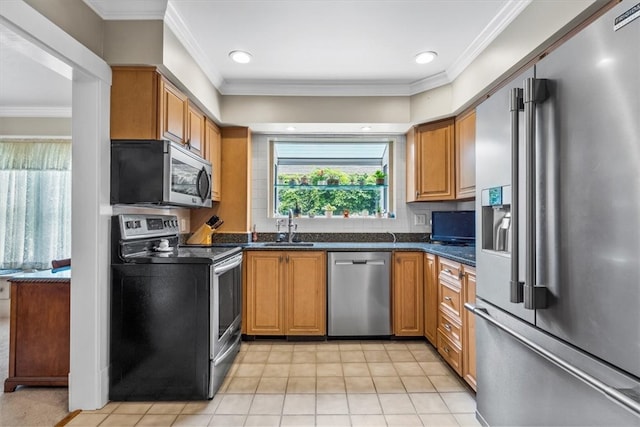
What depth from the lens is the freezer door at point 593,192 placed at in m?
0.80

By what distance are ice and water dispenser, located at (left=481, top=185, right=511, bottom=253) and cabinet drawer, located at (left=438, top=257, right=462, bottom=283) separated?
0.96 m

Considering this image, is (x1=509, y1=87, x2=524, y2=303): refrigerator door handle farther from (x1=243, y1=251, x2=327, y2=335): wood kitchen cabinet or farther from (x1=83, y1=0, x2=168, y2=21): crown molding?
(x1=243, y1=251, x2=327, y2=335): wood kitchen cabinet

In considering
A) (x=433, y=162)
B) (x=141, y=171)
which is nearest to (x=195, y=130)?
(x=141, y=171)

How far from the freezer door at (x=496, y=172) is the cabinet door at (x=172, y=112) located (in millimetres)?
1899

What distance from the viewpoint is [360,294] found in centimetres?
327

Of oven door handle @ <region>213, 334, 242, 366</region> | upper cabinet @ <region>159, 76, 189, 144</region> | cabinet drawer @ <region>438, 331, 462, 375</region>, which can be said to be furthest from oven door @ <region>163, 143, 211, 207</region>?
cabinet drawer @ <region>438, 331, 462, 375</region>

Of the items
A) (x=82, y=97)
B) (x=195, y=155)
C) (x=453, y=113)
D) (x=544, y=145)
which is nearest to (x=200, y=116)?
(x=195, y=155)

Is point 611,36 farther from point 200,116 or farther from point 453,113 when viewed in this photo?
point 200,116

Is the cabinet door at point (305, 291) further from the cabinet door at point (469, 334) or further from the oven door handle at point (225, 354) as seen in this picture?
the cabinet door at point (469, 334)

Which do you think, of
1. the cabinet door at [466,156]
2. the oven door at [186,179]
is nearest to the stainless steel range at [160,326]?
the oven door at [186,179]

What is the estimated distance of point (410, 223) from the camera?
12.9 ft

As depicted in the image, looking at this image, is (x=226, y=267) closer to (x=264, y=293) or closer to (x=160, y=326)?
(x=160, y=326)

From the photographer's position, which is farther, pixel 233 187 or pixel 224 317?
pixel 233 187

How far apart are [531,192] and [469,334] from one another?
1482mm
